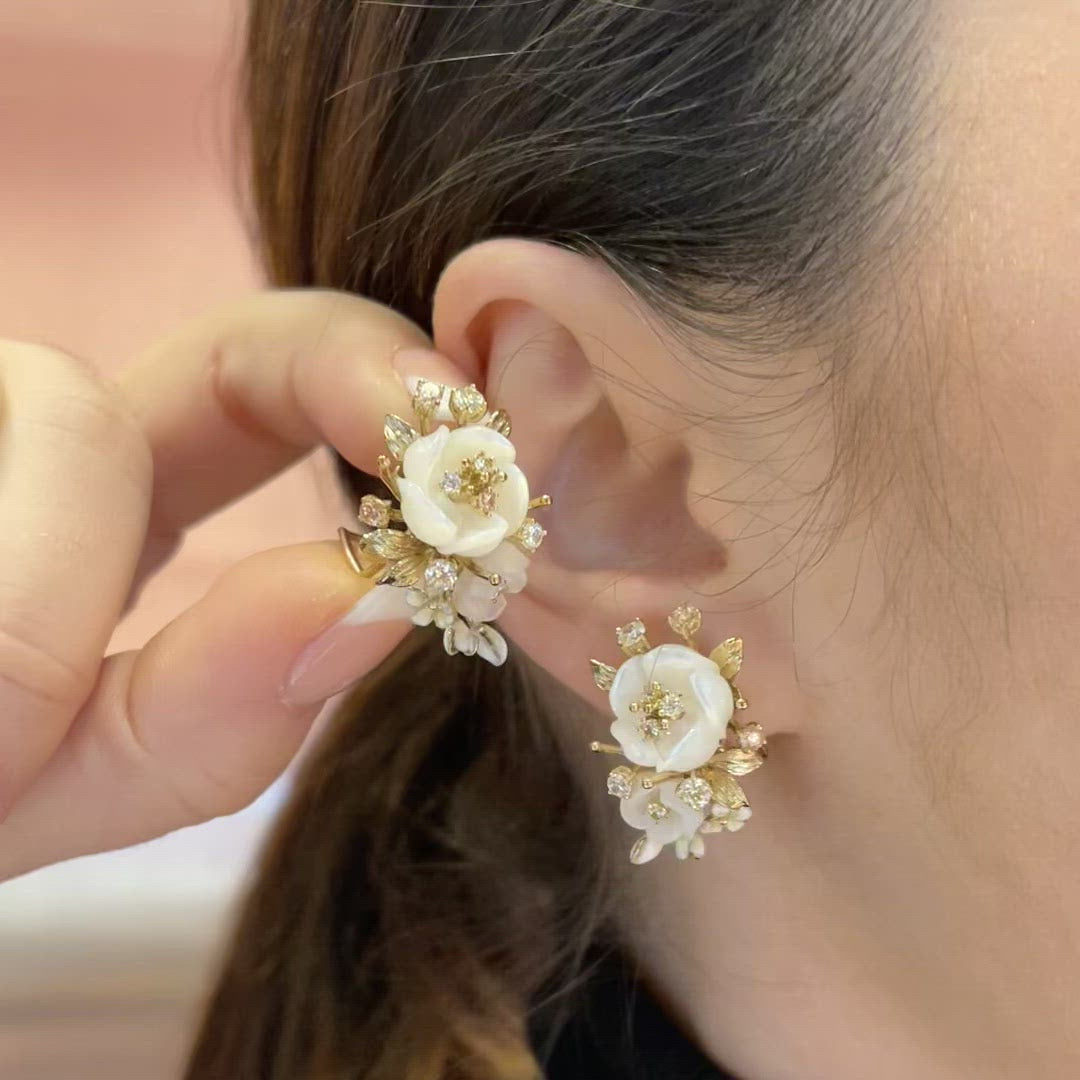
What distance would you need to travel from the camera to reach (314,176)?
625mm

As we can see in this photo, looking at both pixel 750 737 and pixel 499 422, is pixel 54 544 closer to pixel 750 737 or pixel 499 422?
pixel 499 422

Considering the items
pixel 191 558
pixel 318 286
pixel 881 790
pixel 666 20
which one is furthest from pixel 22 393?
pixel 191 558

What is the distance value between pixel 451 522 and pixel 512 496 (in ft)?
0.09

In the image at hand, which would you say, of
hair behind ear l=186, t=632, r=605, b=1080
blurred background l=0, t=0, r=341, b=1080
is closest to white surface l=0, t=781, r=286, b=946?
blurred background l=0, t=0, r=341, b=1080

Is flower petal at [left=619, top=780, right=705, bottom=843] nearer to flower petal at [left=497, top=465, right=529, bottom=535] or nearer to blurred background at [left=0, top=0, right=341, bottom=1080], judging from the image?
flower petal at [left=497, top=465, right=529, bottom=535]

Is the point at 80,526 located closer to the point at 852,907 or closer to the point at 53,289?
the point at 852,907

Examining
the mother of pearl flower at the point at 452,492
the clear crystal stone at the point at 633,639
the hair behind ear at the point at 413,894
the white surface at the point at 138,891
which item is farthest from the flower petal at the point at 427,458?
the white surface at the point at 138,891

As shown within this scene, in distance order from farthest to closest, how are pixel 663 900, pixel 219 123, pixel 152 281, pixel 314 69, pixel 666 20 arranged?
pixel 152 281 < pixel 219 123 < pixel 663 900 < pixel 314 69 < pixel 666 20

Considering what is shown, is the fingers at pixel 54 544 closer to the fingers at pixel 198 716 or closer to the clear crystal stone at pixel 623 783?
the fingers at pixel 198 716

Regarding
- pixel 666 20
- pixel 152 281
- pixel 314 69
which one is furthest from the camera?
pixel 152 281

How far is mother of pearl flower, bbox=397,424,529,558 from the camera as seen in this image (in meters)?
0.46

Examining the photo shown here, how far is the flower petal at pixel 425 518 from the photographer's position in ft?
1.49

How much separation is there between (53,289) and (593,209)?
3.43 ft

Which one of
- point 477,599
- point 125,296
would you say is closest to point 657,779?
point 477,599
